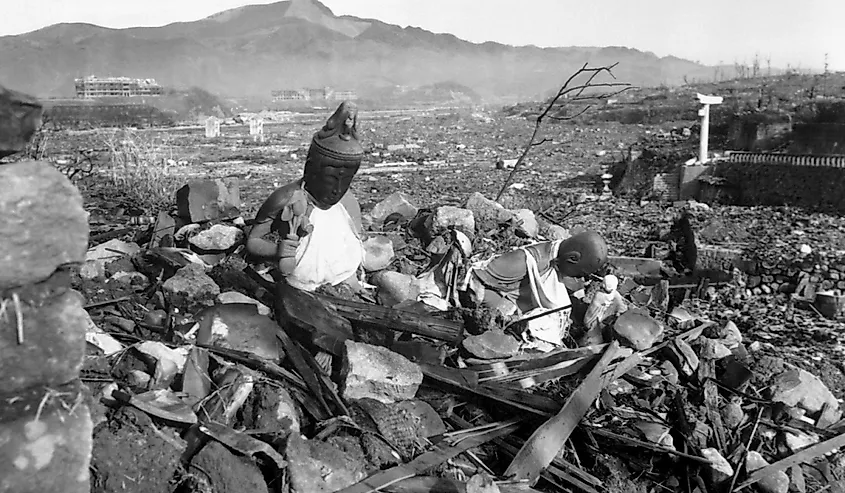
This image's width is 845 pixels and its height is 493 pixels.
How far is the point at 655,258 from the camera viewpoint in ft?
35.4

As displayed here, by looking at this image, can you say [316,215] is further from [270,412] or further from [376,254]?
[270,412]

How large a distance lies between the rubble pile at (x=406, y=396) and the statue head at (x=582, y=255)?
14.5 inches

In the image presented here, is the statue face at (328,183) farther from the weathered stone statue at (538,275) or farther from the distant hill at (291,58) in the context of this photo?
the distant hill at (291,58)

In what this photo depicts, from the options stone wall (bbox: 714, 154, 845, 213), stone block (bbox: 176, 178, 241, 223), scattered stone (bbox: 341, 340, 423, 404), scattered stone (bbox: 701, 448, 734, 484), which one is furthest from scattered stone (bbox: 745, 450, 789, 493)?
stone wall (bbox: 714, 154, 845, 213)

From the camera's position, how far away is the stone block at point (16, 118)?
145 cm

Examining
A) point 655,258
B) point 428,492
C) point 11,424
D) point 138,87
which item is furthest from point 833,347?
point 138,87

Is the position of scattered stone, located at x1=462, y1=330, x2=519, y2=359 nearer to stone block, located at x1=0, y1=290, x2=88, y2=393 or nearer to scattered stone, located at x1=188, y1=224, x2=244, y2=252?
scattered stone, located at x1=188, y1=224, x2=244, y2=252

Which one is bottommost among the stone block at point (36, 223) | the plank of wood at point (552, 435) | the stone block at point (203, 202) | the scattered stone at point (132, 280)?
the plank of wood at point (552, 435)

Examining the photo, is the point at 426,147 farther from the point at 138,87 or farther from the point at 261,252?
the point at 138,87

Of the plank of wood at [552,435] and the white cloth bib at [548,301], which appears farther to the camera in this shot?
the white cloth bib at [548,301]

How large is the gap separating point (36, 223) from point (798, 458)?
11.8ft

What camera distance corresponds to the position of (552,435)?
3.29 metres

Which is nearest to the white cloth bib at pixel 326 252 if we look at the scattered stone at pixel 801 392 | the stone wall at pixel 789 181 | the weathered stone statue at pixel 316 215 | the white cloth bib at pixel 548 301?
the weathered stone statue at pixel 316 215

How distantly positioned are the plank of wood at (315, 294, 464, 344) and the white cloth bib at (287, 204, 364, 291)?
269 mm
